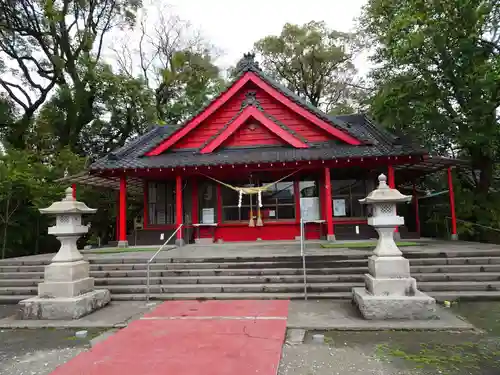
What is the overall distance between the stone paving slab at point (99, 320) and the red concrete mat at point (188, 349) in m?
0.40

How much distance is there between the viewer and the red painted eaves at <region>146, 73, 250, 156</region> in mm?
12742

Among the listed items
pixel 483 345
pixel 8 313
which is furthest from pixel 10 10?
pixel 483 345

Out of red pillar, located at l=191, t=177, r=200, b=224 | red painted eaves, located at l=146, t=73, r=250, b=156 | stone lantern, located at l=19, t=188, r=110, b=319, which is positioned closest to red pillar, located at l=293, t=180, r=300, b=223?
red pillar, located at l=191, t=177, r=200, b=224

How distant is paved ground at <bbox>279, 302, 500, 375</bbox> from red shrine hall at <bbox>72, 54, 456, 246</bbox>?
6.73 metres

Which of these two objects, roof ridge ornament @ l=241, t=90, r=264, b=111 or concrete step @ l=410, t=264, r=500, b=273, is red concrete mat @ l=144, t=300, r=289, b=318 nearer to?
concrete step @ l=410, t=264, r=500, b=273

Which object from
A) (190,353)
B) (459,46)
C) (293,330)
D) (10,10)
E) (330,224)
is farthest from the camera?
(10,10)

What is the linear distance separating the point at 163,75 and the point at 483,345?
2462cm

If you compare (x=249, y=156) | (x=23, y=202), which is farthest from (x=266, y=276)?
(x=23, y=202)

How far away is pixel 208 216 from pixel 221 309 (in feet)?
23.1

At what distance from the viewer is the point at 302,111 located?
496 inches

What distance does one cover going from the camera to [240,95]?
13414mm

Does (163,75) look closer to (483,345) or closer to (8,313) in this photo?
(8,313)

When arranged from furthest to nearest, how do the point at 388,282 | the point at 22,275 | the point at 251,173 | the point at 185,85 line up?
1. the point at 185,85
2. the point at 251,173
3. the point at 22,275
4. the point at 388,282

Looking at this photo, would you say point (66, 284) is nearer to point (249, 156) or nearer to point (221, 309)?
point (221, 309)
